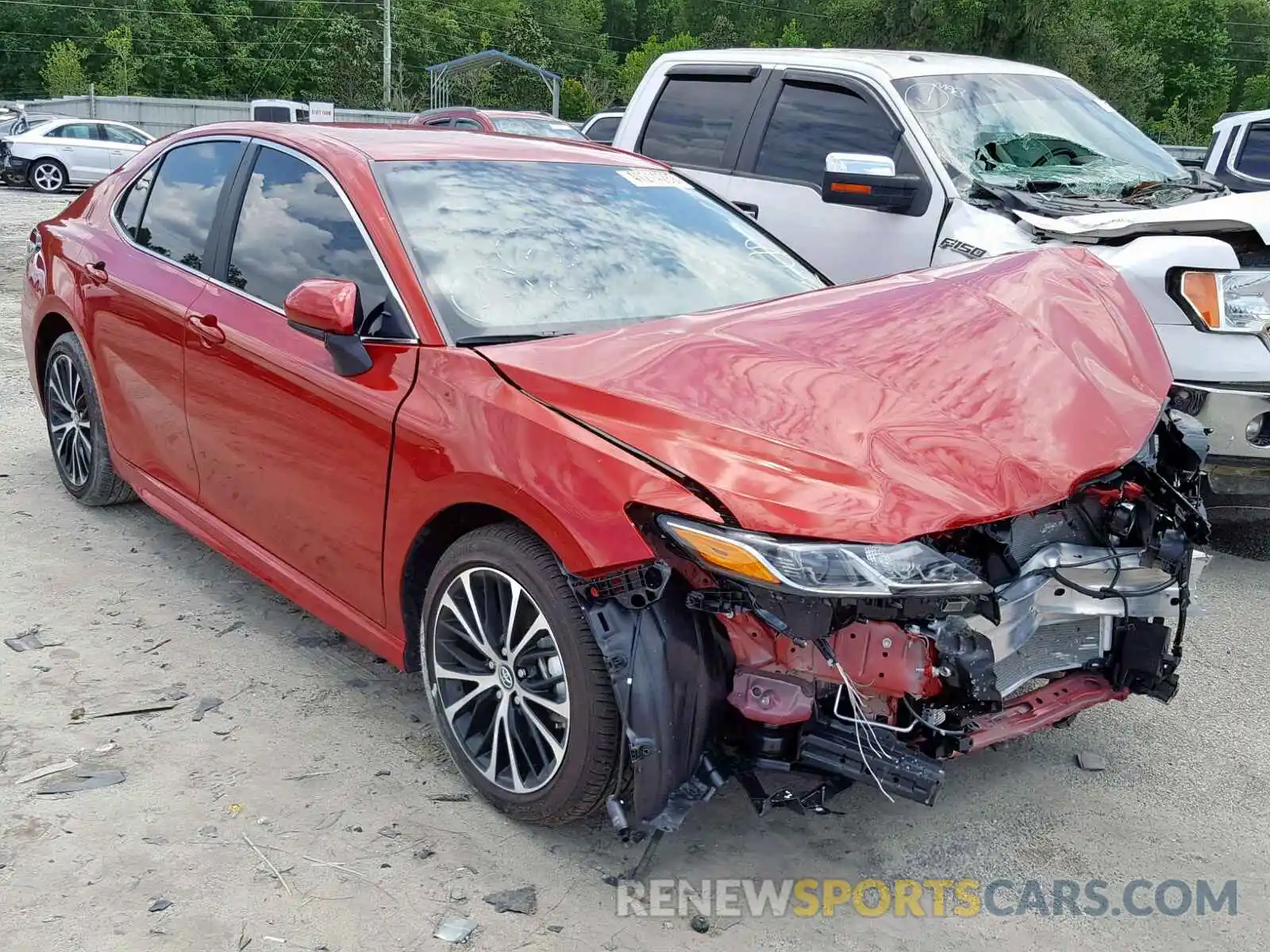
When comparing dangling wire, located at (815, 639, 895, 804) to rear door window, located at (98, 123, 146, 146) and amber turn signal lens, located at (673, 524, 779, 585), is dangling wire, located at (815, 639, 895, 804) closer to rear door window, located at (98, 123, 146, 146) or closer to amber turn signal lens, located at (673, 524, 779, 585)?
amber turn signal lens, located at (673, 524, 779, 585)

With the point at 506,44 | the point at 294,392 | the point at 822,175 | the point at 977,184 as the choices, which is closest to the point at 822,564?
the point at 294,392

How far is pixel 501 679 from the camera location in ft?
10.0

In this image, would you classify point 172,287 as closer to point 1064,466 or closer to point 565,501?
point 565,501

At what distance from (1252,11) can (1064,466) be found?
10545 centimetres

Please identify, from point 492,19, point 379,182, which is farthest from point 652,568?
point 492,19

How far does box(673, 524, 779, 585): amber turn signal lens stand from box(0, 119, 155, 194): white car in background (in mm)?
23025

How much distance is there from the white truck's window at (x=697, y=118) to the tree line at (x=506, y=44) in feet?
127

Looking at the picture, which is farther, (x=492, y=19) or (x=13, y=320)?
(x=492, y=19)

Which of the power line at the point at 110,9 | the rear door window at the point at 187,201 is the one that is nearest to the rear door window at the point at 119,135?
the rear door window at the point at 187,201

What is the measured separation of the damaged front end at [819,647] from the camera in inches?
101

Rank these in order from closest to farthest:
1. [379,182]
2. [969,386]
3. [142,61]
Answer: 1. [969,386]
2. [379,182]
3. [142,61]

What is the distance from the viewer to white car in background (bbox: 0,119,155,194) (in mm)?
22953

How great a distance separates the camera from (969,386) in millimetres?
3080

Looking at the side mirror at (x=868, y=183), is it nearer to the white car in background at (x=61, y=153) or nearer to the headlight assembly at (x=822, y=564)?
the headlight assembly at (x=822, y=564)
